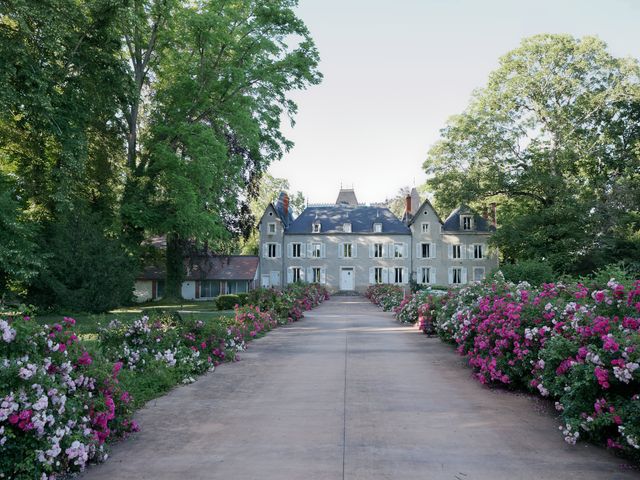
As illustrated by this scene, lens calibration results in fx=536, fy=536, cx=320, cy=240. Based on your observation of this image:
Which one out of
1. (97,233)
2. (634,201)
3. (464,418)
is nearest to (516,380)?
(464,418)

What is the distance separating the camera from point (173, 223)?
24.8m

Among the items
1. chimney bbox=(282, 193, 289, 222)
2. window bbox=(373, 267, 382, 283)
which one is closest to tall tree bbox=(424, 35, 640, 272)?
window bbox=(373, 267, 382, 283)

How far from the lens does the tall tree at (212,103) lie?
77.9ft

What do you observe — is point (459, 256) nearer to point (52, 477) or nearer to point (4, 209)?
point (4, 209)

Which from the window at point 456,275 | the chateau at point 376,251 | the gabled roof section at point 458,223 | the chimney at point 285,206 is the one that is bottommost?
the window at point 456,275

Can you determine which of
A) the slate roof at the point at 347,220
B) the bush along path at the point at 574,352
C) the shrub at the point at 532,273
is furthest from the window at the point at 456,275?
the bush along path at the point at 574,352

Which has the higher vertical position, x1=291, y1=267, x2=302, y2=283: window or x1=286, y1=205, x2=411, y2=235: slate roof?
x1=286, y1=205, x2=411, y2=235: slate roof

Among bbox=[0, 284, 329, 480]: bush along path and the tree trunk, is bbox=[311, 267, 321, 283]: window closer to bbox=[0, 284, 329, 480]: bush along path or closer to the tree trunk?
the tree trunk

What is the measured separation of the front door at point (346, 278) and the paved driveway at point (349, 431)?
44.0m

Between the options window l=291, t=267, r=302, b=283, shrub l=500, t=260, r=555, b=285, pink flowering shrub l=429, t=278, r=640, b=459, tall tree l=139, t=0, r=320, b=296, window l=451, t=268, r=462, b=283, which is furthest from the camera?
window l=291, t=267, r=302, b=283

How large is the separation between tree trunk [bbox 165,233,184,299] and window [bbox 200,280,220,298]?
34.5ft

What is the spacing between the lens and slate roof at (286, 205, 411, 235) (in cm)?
5416

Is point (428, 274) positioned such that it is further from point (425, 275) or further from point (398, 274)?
point (398, 274)

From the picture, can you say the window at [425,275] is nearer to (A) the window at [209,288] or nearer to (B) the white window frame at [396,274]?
(B) the white window frame at [396,274]
